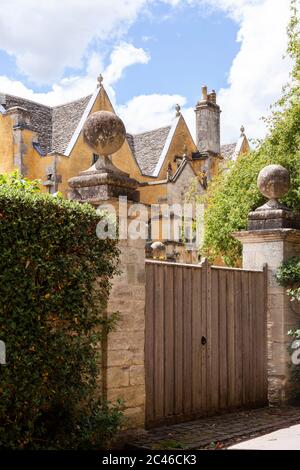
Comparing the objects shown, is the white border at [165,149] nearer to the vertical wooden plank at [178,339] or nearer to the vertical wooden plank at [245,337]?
the vertical wooden plank at [245,337]

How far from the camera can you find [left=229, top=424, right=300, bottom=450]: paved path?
6203 millimetres

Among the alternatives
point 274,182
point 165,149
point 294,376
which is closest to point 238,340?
point 294,376

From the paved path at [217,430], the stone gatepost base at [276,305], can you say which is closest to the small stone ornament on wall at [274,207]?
the stone gatepost base at [276,305]

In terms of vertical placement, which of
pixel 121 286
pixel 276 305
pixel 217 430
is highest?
pixel 121 286

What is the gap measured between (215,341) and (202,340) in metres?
0.28

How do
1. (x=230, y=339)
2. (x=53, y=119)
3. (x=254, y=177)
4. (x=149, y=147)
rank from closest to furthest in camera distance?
(x=230, y=339), (x=254, y=177), (x=53, y=119), (x=149, y=147)

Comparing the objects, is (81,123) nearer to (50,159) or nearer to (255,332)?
(50,159)

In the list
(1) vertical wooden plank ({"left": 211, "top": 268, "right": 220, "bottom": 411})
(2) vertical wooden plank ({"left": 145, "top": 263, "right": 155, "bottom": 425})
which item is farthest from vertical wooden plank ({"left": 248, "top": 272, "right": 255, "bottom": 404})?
(2) vertical wooden plank ({"left": 145, "top": 263, "right": 155, "bottom": 425})

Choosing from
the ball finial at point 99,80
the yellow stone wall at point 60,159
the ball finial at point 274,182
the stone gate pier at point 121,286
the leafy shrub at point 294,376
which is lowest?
the leafy shrub at point 294,376

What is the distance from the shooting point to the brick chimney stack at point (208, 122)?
30.5 meters

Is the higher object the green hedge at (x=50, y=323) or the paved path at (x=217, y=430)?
the green hedge at (x=50, y=323)

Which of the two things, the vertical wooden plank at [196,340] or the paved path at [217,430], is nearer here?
the paved path at [217,430]

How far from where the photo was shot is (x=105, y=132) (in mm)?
6574
